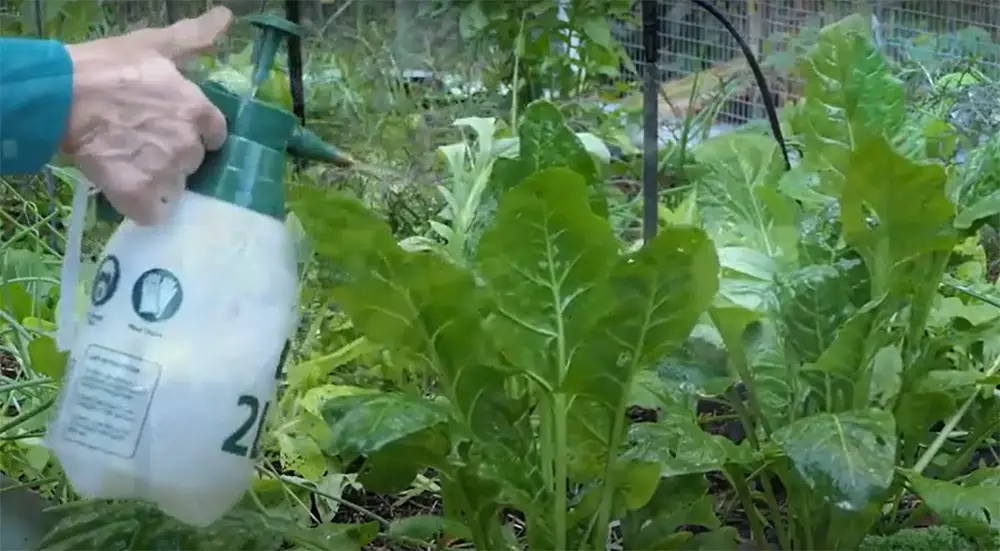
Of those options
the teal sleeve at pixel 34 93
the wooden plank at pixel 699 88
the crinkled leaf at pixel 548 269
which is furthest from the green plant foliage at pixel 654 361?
the wooden plank at pixel 699 88

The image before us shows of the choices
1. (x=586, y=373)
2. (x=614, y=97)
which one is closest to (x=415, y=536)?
(x=586, y=373)

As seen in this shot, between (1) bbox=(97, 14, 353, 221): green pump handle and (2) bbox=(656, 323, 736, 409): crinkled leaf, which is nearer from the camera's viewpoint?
(1) bbox=(97, 14, 353, 221): green pump handle

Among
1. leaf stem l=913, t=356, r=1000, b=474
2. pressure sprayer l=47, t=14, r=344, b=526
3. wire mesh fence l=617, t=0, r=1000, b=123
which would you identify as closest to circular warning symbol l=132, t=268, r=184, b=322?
pressure sprayer l=47, t=14, r=344, b=526

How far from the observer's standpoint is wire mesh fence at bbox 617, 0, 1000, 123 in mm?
1417

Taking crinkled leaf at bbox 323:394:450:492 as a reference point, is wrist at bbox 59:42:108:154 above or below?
above

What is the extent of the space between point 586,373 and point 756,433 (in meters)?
0.22

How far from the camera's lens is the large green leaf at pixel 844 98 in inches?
26.4

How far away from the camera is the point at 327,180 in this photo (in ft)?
3.01

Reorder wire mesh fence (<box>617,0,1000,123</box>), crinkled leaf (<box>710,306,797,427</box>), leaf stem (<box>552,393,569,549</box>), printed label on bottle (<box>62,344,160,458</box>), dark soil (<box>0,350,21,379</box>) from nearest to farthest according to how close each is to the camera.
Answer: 1. printed label on bottle (<box>62,344,160,458</box>)
2. leaf stem (<box>552,393,569,549</box>)
3. crinkled leaf (<box>710,306,797,427</box>)
4. dark soil (<box>0,350,21,379</box>)
5. wire mesh fence (<box>617,0,1000,123</box>)

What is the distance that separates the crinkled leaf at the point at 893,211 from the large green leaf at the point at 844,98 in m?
0.07

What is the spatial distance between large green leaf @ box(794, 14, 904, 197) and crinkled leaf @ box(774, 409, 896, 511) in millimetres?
178

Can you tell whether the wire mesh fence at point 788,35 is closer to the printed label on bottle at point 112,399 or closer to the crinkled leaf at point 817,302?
the crinkled leaf at point 817,302

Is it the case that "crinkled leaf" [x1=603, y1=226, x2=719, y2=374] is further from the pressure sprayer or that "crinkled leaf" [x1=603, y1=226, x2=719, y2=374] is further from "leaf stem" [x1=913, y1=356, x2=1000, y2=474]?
"leaf stem" [x1=913, y1=356, x2=1000, y2=474]

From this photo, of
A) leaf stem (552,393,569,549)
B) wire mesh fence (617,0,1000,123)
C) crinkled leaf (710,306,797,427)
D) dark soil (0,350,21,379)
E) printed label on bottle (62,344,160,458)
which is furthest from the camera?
wire mesh fence (617,0,1000,123)
